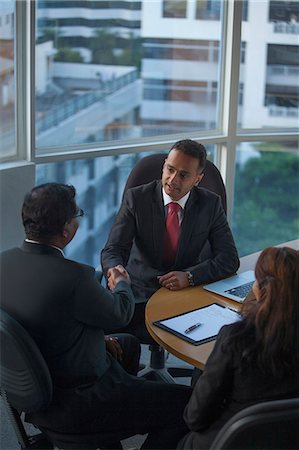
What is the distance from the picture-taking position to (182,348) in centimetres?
204

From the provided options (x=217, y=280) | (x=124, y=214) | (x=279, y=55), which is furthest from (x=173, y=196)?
(x=279, y=55)

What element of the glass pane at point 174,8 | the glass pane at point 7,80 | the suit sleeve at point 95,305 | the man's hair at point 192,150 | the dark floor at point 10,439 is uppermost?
the glass pane at point 174,8

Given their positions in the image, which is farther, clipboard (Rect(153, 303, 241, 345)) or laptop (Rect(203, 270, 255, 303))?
laptop (Rect(203, 270, 255, 303))

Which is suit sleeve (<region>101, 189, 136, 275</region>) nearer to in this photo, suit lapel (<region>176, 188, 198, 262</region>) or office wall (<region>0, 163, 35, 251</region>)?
suit lapel (<region>176, 188, 198, 262</region>)

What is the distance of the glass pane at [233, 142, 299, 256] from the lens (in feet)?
15.1

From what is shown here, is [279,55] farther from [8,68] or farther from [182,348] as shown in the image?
[182,348]

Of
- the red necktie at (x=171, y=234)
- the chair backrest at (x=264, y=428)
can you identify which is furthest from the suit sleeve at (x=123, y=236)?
the chair backrest at (x=264, y=428)

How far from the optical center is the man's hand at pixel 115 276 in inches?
92.0

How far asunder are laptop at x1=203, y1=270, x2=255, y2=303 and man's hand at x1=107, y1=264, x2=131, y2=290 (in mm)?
348

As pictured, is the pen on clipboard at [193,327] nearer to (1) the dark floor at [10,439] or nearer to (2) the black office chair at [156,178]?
(1) the dark floor at [10,439]

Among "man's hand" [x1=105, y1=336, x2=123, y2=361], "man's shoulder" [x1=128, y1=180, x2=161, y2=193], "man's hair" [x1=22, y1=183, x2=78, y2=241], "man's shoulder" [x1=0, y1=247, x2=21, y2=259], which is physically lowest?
"man's hand" [x1=105, y1=336, x2=123, y2=361]

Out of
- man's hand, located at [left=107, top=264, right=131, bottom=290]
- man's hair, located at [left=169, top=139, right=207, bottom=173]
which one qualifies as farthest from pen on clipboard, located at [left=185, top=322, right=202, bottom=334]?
man's hair, located at [left=169, top=139, right=207, bottom=173]

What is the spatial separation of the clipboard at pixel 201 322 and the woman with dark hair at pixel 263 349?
37 cm

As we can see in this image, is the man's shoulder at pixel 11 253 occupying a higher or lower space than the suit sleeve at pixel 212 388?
higher
